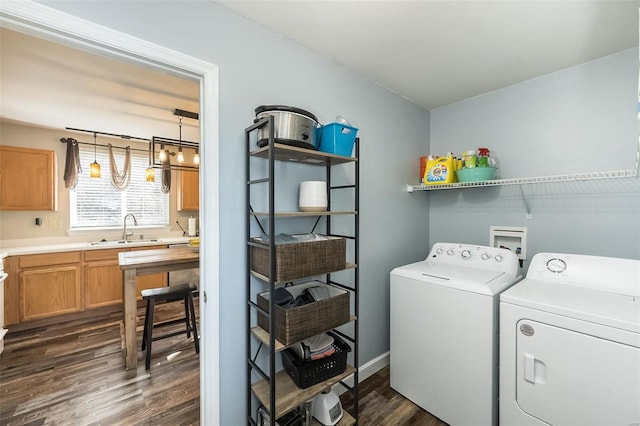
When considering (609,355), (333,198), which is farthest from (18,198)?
(609,355)

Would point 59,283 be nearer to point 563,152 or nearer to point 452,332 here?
point 452,332

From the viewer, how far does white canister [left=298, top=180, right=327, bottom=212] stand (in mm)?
1413

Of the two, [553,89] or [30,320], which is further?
[30,320]

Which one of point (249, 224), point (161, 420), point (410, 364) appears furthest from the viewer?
point (410, 364)

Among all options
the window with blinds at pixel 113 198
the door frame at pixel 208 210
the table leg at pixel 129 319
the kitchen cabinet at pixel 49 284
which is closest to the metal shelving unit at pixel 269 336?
the door frame at pixel 208 210

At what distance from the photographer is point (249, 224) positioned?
4.42ft

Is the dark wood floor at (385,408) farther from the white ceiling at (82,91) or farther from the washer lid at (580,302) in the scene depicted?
the white ceiling at (82,91)

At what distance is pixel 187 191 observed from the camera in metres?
4.08

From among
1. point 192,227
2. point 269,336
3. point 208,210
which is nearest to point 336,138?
point 208,210

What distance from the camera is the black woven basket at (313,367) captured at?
1.33 meters

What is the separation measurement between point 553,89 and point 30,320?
5.40 meters

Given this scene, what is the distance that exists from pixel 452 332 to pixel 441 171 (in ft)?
4.24

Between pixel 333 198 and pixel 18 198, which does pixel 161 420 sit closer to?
pixel 333 198

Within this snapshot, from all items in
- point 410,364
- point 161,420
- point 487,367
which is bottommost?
point 161,420
